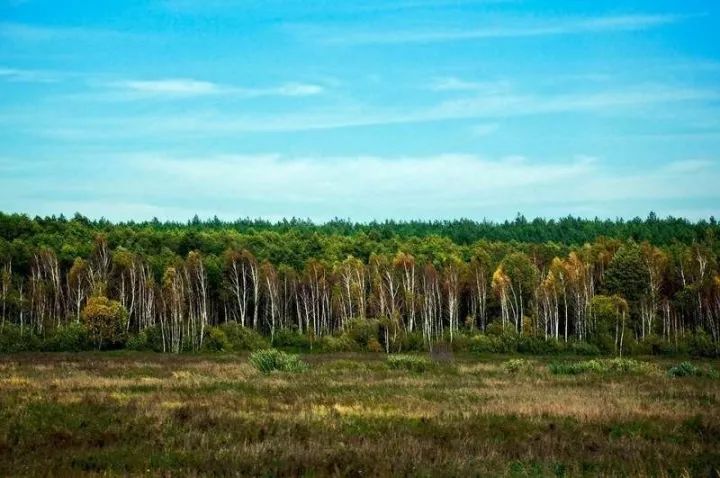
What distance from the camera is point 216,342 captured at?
277ft

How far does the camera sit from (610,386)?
113 ft

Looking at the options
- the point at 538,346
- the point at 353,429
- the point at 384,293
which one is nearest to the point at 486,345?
the point at 538,346

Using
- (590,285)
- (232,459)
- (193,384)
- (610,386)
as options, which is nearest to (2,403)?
(193,384)

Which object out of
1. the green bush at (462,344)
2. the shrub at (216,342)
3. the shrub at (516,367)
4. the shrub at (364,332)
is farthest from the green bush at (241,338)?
the shrub at (516,367)

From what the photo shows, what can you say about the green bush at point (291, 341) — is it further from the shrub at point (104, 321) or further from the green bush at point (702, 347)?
the green bush at point (702, 347)

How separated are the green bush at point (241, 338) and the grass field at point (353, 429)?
50.2 meters

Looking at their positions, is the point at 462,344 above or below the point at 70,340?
below

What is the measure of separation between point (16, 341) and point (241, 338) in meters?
23.3

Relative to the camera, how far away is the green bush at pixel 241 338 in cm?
8462

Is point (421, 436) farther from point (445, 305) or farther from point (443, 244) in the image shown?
point (443, 244)

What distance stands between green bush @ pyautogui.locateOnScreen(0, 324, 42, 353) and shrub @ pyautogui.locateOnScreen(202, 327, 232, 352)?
17.1 m

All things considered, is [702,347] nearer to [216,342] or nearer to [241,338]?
[241,338]

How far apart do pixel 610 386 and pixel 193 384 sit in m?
18.5

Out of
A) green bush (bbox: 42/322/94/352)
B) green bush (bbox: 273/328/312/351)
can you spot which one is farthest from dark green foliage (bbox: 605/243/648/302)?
green bush (bbox: 42/322/94/352)
